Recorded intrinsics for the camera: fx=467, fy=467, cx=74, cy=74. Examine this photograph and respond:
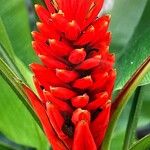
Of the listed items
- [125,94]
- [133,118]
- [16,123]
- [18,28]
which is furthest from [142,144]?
[18,28]

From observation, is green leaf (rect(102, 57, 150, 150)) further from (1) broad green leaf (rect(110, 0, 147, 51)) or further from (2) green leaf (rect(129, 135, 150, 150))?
(1) broad green leaf (rect(110, 0, 147, 51))

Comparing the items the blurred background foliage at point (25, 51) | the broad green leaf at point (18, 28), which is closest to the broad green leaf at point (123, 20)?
the blurred background foliage at point (25, 51)

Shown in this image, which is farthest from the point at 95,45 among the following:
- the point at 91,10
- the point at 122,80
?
the point at 122,80

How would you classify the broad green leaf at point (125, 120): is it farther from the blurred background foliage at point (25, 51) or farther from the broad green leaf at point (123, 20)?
the broad green leaf at point (123, 20)

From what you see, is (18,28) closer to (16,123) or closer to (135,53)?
(16,123)

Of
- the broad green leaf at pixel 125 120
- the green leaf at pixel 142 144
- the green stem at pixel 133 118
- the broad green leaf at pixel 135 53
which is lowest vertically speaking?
the broad green leaf at pixel 125 120

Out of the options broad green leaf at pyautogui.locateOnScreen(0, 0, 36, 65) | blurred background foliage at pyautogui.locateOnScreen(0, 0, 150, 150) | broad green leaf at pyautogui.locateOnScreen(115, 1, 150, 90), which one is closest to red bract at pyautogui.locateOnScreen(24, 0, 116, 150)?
broad green leaf at pyautogui.locateOnScreen(115, 1, 150, 90)

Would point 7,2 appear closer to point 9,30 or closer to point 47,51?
point 9,30
